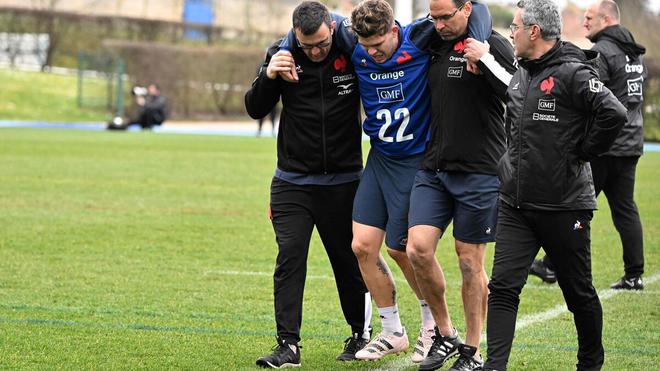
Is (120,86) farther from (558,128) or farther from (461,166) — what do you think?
(558,128)

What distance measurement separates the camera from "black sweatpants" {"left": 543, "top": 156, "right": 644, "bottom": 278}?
9.52 meters

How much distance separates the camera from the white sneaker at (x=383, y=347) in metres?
6.85

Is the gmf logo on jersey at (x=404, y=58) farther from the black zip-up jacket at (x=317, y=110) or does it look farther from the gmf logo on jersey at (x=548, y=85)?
the gmf logo on jersey at (x=548, y=85)

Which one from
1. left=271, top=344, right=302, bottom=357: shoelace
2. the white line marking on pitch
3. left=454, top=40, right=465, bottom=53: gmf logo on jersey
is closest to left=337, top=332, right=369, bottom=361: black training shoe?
the white line marking on pitch

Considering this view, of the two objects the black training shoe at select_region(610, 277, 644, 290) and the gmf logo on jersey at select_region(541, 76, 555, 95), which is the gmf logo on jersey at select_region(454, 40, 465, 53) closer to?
the gmf logo on jersey at select_region(541, 76, 555, 95)

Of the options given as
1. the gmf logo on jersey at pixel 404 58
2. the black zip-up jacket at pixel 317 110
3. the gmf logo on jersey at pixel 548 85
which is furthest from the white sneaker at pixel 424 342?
the gmf logo on jersey at pixel 548 85

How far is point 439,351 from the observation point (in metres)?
6.58

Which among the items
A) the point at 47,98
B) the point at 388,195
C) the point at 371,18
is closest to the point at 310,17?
the point at 371,18

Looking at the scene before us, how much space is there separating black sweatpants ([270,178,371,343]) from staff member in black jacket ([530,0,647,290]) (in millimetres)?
3283

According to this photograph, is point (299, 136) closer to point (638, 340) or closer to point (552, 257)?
point (552, 257)

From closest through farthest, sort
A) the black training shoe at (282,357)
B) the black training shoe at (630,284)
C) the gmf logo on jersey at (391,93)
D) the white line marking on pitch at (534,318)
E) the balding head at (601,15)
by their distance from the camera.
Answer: the gmf logo on jersey at (391,93)
the black training shoe at (282,357)
the white line marking on pitch at (534,318)
the black training shoe at (630,284)
the balding head at (601,15)

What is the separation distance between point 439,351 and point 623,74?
154 inches

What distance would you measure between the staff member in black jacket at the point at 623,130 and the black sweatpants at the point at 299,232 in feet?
10.8

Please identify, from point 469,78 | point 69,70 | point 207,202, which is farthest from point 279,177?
point 69,70
